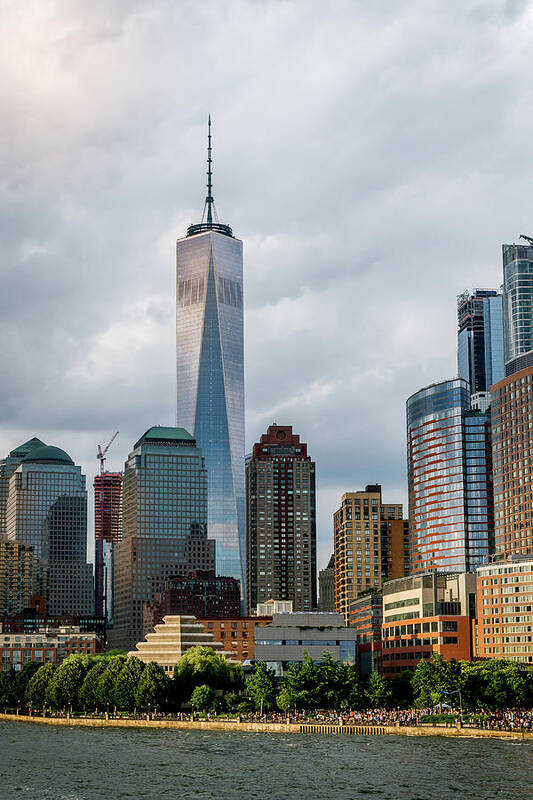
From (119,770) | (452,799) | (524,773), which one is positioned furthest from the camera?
(119,770)

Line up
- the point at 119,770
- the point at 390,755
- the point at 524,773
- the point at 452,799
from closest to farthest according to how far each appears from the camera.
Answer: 1. the point at 452,799
2. the point at 524,773
3. the point at 119,770
4. the point at 390,755

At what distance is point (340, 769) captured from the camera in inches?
6905

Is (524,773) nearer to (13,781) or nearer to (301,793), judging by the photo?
(301,793)

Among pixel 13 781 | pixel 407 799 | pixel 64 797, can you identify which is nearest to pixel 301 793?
pixel 407 799

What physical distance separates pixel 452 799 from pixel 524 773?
20260 mm

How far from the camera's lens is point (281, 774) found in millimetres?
170625

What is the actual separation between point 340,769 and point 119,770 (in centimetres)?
3236

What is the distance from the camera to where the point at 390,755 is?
190 metres

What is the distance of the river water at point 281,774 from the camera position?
155 m

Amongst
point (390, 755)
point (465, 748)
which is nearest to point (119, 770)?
point (390, 755)

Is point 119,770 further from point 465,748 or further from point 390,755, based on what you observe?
point 465,748

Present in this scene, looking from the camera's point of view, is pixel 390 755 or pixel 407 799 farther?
pixel 390 755

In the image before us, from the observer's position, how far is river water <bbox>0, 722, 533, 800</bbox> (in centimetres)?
15512

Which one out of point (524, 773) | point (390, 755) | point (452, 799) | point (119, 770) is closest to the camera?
point (452, 799)
